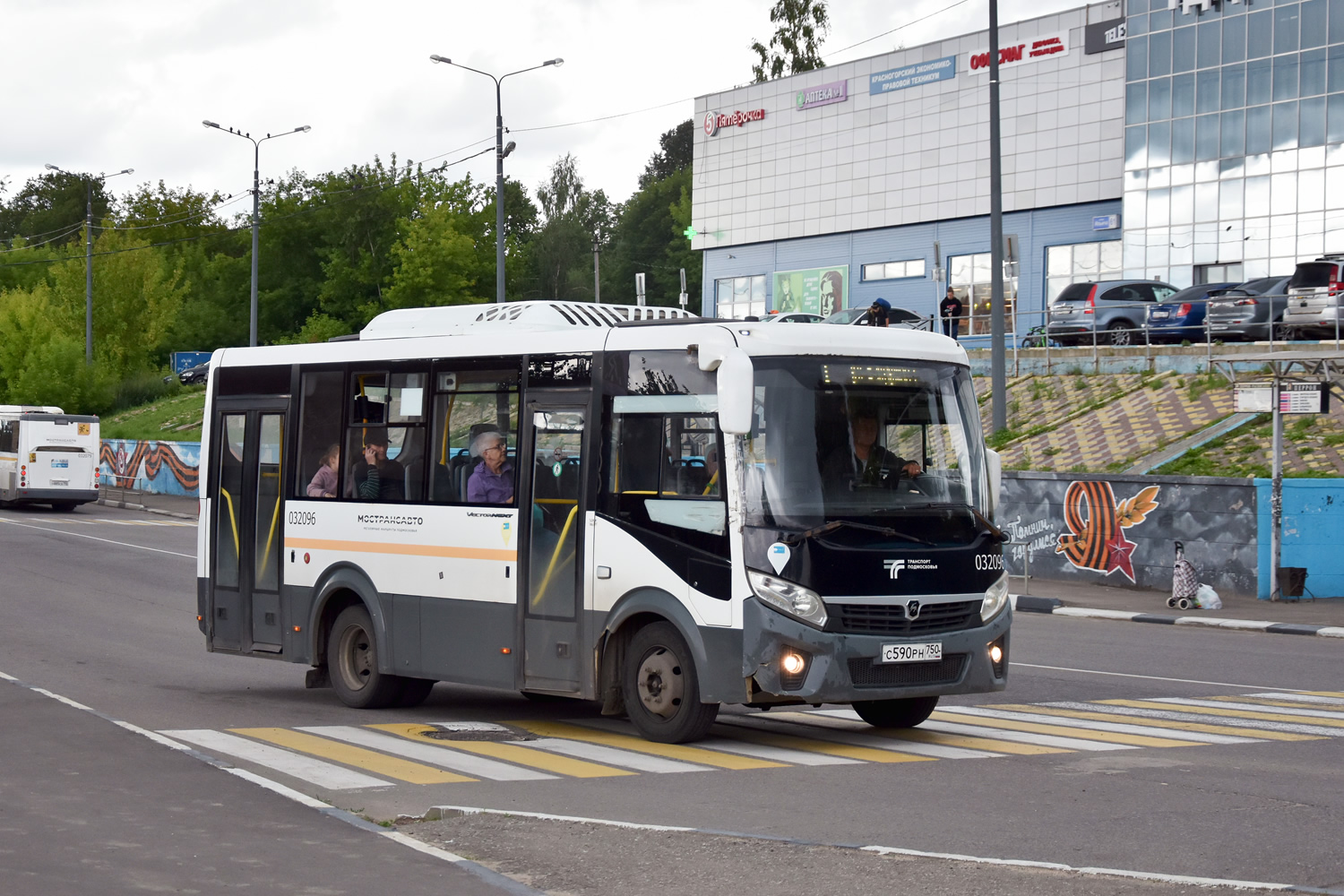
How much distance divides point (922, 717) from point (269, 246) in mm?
94369

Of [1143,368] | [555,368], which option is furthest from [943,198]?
[555,368]

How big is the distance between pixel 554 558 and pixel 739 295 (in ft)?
192

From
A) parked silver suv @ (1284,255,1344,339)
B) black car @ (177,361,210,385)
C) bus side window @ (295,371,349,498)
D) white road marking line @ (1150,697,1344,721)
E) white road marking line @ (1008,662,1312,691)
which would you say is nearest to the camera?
white road marking line @ (1150,697,1344,721)

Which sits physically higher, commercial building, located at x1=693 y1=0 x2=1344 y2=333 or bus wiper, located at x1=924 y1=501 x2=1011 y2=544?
commercial building, located at x1=693 y1=0 x2=1344 y2=333

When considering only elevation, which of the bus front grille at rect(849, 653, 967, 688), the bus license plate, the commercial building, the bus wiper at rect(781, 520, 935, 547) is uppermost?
the commercial building

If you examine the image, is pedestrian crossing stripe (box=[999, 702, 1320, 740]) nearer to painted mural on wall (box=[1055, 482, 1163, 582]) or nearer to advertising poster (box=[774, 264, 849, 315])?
painted mural on wall (box=[1055, 482, 1163, 582])

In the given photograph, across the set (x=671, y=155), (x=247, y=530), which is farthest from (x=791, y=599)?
(x=671, y=155)

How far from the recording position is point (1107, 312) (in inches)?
1561

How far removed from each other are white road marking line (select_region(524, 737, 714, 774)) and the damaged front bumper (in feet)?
2.13

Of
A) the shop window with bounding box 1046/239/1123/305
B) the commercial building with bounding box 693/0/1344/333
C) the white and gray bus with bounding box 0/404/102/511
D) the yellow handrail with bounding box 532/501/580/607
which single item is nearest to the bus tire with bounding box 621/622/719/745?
the yellow handrail with bounding box 532/501/580/607

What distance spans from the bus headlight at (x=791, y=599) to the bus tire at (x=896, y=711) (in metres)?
1.73

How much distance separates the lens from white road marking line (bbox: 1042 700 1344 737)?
37.4ft

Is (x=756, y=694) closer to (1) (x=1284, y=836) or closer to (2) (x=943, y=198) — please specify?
(1) (x=1284, y=836)

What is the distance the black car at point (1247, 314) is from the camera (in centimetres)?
3394
